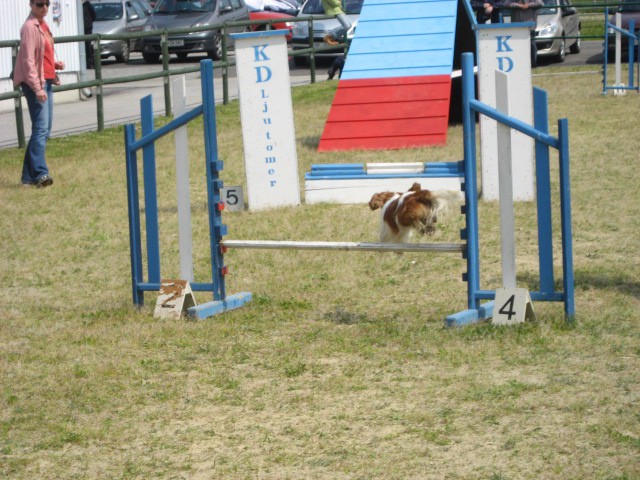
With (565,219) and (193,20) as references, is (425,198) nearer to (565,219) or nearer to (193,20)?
(565,219)

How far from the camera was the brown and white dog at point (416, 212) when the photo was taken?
7.53m

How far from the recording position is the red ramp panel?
12812mm

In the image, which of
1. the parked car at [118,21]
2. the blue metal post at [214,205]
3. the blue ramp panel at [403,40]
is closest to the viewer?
the blue metal post at [214,205]

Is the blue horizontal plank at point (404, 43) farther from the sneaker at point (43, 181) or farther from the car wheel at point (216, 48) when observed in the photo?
the car wheel at point (216, 48)

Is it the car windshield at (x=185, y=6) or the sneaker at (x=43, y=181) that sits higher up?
the car windshield at (x=185, y=6)

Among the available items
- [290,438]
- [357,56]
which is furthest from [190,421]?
[357,56]

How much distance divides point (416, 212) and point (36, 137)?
226 inches

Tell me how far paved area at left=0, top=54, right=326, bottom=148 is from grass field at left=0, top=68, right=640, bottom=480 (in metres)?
7.91

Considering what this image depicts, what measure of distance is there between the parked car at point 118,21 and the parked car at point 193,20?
70 cm

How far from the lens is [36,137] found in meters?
11.9

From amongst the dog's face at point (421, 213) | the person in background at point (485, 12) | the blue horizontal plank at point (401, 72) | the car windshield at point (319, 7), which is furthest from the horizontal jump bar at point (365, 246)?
→ the car windshield at point (319, 7)

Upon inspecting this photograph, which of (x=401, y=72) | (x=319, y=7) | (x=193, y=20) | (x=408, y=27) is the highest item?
(x=319, y=7)

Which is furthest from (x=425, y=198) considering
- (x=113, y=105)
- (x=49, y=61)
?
(x=113, y=105)

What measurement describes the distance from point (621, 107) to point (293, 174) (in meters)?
8.01
